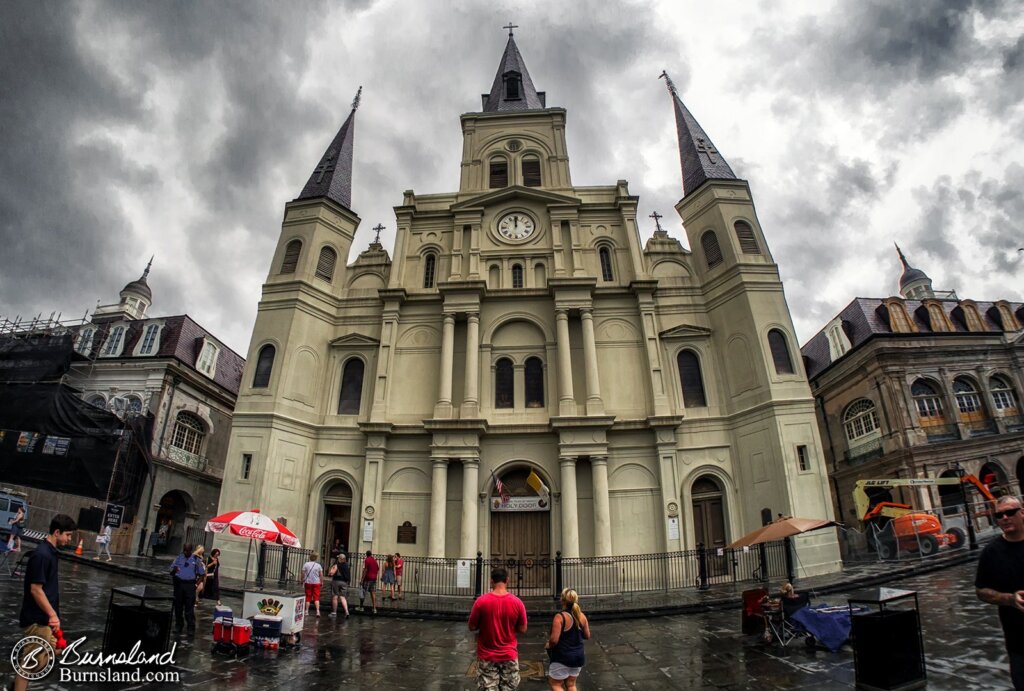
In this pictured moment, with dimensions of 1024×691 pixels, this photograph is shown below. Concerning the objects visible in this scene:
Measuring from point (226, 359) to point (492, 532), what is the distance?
71.4 feet

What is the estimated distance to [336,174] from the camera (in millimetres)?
26797

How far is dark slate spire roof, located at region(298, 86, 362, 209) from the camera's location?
25812 millimetres

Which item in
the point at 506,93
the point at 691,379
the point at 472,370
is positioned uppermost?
the point at 506,93

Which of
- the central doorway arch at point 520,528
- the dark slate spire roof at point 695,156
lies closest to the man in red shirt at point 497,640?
the central doorway arch at point 520,528

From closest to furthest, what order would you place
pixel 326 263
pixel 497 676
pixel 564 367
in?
pixel 497 676, pixel 564 367, pixel 326 263

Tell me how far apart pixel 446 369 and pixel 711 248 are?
1327 cm

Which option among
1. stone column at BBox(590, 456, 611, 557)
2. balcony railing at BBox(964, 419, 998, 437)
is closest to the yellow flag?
stone column at BBox(590, 456, 611, 557)

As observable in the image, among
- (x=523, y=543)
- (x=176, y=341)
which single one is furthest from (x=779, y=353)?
(x=176, y=341)

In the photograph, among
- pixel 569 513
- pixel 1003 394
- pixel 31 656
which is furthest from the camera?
pixel 1003 394

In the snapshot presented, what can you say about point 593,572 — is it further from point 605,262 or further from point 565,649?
point 605,262

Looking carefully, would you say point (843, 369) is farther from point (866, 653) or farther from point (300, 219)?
point (300, 219)

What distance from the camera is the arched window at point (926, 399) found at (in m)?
26.1

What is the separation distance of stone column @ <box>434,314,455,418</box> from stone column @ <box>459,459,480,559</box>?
229 cm

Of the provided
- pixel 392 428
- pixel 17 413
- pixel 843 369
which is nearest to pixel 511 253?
pixel 392 428
